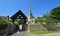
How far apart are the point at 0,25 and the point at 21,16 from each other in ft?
83.1

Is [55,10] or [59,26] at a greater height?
[55,10]

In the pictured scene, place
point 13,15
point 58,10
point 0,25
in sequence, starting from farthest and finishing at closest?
point 58,10 → point 13,15 → point 0,25

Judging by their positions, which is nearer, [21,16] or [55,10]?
[21,16]

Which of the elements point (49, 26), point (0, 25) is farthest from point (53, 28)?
point (0, 25)

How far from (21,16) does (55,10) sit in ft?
49.9

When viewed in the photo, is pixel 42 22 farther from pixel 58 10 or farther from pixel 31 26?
Result: pixel 58 10

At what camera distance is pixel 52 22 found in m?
31.6

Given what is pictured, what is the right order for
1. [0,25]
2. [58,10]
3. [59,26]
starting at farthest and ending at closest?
1. [58,10]
2. [59,26]
3. [0,25]

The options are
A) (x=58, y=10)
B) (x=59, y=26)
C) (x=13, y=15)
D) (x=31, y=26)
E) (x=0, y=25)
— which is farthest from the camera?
(x=58, y=10)

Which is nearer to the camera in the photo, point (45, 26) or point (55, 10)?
point (45, 26)

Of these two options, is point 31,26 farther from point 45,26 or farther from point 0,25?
point 0,25

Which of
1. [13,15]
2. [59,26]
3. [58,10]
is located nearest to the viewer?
[59,26]

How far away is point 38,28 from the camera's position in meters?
30.3

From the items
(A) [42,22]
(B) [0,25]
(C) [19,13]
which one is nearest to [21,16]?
(C) [19,13]
